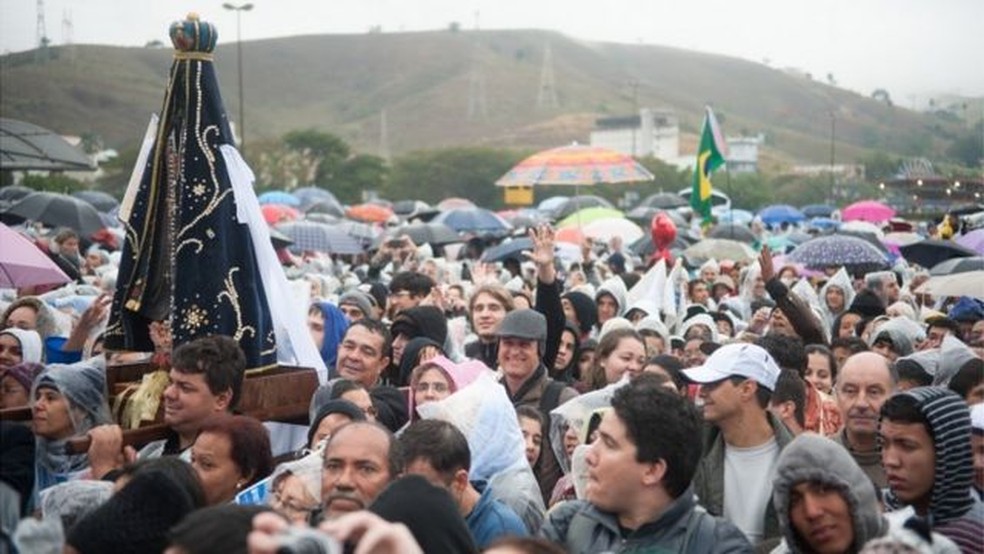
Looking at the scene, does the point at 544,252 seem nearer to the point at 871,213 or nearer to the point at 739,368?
the point at 739,368

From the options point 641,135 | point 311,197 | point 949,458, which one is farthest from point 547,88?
point 949,458

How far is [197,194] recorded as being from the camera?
19.1 feet

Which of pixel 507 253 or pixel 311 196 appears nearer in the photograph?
pixel 507 253

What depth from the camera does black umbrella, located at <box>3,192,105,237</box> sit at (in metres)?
17.6

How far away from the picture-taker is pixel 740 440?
16.8ft

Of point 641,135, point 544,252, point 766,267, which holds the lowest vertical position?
point 641,135

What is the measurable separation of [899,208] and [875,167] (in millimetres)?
59010

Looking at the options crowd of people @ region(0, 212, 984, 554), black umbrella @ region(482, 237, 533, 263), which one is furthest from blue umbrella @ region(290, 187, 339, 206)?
crowd of people @ region(0, 212, 984, 554)

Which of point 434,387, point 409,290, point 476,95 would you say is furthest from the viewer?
point 476,95

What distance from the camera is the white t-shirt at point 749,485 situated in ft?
16.0

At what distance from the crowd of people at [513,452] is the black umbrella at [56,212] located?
9664 mm

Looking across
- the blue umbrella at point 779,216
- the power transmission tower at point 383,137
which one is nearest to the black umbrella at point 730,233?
the blue umbrella at point 779,216

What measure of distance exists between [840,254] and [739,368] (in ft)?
30.3

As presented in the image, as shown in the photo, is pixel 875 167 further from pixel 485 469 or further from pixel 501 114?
pixel 485 469
